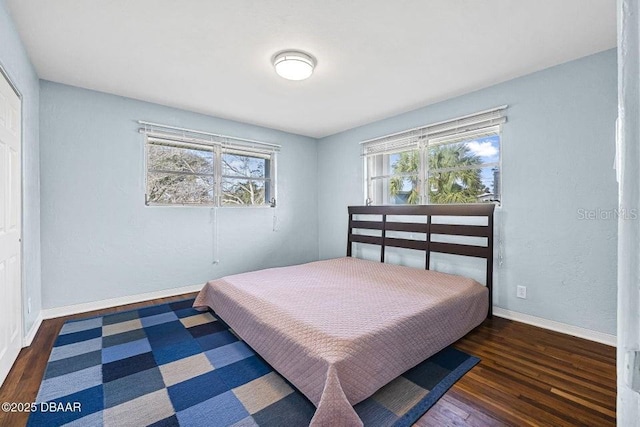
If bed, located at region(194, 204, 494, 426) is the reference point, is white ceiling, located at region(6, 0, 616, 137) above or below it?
above

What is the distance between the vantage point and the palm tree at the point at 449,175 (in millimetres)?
3229

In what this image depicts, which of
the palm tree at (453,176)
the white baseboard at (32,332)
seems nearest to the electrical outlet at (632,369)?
the palm tree at (453,176)

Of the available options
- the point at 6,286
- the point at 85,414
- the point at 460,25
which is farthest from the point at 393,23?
the point at 6,286

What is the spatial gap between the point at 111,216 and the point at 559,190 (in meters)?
4.47

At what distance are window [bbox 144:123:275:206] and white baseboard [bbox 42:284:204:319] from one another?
3.57 ft

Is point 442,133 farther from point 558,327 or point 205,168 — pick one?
point 205,168

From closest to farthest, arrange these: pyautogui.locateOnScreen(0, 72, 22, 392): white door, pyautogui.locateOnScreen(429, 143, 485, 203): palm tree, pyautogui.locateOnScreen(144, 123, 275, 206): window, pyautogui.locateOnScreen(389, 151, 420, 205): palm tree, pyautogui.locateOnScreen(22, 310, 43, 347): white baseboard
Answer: pyautogui.locateOnScreen(0, 72, 22, 392): white door → pyautogui.locateOnScreen(22, 310, 43, 347): white baseboard → pyautogui.locateOnScreen(429, 143, 485, 203): palm tree → pyautogui.locateOnScreen(144, 123, 275, 206): window → pyautogui.locateOnScreen(389, 151, 420, 205): palm tree

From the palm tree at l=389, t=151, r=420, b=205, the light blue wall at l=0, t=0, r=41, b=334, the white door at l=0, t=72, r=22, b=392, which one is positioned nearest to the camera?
the white door at l=0, t=72, r=22, b=392

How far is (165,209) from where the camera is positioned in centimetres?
357

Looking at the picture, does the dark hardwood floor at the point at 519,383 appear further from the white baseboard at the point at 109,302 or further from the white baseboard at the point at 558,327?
the white baseboard at the point at 109,302

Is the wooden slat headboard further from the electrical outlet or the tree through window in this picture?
the electrical outlet

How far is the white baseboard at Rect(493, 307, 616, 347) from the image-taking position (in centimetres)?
234

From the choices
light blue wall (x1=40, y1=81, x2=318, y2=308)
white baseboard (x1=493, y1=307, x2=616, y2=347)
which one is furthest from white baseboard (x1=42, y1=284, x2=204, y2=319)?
white baseboard (x1=493, y1=307, x2=616, y2=347)

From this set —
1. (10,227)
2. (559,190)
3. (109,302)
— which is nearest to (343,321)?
(559,190)
